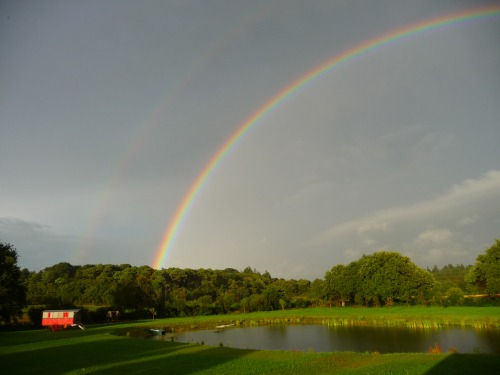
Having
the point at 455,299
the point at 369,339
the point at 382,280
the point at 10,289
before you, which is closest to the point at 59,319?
the point at 10,289

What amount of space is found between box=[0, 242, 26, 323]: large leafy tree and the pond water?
3214 centimetres

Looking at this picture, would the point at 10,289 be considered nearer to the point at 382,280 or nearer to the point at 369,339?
the point at 369,339

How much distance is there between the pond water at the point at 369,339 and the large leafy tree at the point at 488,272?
97.3 ft

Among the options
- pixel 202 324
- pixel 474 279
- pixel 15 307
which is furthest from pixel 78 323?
pixel 474 279

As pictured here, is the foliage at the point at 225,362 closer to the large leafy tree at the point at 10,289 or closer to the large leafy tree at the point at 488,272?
the large leafy tree at the point at 10,289

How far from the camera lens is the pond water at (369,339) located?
1564 inches

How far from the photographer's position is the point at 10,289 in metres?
62.3

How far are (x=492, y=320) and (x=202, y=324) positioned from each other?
52.9m

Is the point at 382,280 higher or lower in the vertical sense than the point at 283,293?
higher

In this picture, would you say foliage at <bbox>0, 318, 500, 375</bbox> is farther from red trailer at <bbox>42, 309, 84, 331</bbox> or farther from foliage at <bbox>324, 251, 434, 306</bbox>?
foliage at <bbox>324, 251, 434, 306</bbox>

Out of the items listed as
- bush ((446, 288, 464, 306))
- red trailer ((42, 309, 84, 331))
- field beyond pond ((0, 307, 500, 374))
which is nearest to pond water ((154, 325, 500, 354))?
field beyond pond ((0, 307, 500, 374))

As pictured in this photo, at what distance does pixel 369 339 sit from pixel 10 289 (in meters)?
58.5

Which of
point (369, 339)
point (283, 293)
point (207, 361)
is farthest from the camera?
point (283, 293)

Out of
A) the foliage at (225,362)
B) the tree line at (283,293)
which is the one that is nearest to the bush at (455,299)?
the tree line at (283,293)
